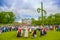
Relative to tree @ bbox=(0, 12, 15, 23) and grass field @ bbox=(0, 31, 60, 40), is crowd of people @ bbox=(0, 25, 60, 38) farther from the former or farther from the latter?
tree @ bbox=(0, 12, 15, 23)

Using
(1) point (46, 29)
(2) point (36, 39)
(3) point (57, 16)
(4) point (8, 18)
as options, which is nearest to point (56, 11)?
(3) point (57, 16)

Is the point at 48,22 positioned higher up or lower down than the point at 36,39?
higher up

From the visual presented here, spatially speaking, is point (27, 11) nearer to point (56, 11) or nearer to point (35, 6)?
point (35, 6)

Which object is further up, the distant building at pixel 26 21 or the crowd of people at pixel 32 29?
the distant building at pixel 26 21

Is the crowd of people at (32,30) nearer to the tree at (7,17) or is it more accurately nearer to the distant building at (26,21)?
the distant building at (26,21)

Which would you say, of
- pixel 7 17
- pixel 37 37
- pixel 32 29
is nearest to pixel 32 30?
pixel 32 29

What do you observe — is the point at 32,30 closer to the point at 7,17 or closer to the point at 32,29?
the point at 32,29

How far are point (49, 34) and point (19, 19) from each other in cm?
81

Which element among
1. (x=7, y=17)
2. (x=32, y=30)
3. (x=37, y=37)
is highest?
(x=7, y=17)

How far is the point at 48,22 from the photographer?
189 inches

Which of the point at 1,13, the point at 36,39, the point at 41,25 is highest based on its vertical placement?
the point at 1,13

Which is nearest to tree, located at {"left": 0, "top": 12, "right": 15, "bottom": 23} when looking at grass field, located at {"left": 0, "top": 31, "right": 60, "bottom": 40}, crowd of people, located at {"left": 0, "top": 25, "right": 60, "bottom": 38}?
crowd of people, located at {"left": 0, "top": 25, "right": 60, "bottom": 38}

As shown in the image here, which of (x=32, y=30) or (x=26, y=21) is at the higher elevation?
(x=26, y=21)

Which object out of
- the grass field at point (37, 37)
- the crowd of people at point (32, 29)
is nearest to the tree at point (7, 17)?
the crowd of people at point (32, 29)
